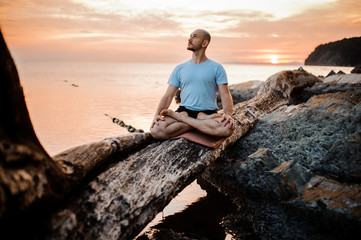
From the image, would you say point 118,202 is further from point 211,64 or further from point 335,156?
point 335,156

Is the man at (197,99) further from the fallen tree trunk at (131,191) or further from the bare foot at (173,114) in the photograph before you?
the fallen tree trunk at (131,191)

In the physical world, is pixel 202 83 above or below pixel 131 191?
above

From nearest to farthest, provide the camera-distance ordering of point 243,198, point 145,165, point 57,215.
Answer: point 57,215
point 145,165
point 243,198

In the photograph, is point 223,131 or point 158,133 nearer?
point 223,131

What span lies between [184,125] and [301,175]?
6.53ft

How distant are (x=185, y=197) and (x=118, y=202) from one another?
8.02ft

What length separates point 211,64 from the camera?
509 cm

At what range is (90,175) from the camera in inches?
142

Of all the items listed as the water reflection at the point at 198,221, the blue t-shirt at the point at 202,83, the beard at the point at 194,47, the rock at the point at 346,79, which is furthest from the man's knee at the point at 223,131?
the rock at the point at 346,79

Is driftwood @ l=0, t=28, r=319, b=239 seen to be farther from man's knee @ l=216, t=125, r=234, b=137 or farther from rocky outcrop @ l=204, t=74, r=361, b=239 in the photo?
rocky outcrop @ l=204, t=74, r=361, b=239

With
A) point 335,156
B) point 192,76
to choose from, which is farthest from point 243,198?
point 192,76

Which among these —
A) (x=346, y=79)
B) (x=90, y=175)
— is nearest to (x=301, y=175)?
(x=90, y=175)

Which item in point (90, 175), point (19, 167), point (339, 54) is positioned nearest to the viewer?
point (19, 167)

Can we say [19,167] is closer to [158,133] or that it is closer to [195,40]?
[158,133]
